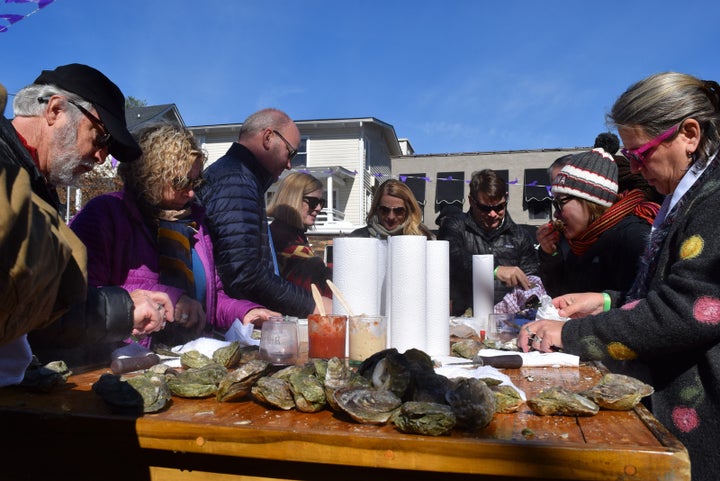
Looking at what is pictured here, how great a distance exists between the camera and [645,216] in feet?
9.70

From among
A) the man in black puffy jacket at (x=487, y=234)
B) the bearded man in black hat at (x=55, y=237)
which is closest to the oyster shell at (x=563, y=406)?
the bearded man in black hat at (x=55, y=237)

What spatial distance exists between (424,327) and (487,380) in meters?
0.59

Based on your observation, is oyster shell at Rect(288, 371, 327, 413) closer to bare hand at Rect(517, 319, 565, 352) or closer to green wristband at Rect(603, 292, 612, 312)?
bare hand at Rect(517, 319, 565, 352)

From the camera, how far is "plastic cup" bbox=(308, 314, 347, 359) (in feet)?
5.43

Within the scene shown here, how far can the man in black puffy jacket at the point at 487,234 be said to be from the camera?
4.33m

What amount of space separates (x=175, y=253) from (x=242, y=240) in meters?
0.44

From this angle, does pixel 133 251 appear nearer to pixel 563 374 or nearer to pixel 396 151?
pixel 563 374

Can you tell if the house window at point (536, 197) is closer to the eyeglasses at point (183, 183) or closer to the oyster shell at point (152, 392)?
the eyeglasses at point (183, 183)

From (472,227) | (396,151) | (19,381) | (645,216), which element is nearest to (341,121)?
(396,151)

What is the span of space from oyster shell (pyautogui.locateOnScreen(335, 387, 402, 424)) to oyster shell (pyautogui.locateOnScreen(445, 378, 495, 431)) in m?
0.12

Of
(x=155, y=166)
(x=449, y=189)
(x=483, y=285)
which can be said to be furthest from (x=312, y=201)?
(x=449, y=189)

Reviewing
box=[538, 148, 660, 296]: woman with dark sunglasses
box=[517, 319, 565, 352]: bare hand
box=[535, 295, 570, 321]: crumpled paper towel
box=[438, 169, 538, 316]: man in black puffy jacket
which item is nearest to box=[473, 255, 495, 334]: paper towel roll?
box=[538, 148, 660, 296]: woman with dark sunglasses

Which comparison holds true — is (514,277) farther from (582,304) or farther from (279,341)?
(279,341)

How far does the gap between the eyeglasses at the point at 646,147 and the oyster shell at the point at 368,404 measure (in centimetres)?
137
